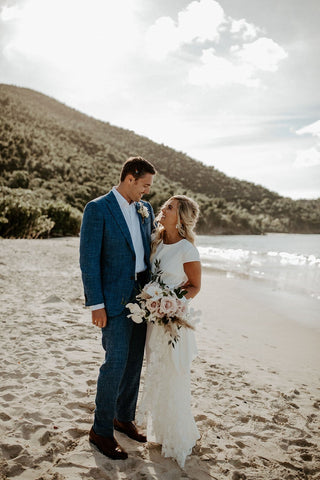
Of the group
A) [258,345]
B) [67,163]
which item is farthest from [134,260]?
[67,163]

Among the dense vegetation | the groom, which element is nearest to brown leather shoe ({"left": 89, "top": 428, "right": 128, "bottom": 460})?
the groom

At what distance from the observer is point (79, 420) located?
11.3 feet

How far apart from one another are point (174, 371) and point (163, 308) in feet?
2.20

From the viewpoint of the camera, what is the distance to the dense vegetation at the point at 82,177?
94.3 feet

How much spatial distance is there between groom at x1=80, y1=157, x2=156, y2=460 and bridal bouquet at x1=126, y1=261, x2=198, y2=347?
0.14m

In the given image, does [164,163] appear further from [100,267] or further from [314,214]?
[100,267]

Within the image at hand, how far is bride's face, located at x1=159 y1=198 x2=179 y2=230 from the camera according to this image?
3266mm

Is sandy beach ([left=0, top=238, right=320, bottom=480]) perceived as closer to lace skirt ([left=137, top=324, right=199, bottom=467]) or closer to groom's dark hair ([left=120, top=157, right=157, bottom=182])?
lace skirt ([left=137, top=324, right=199, bottom=467])

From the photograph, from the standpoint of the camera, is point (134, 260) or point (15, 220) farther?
point (15, 220)

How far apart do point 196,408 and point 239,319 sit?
455cm

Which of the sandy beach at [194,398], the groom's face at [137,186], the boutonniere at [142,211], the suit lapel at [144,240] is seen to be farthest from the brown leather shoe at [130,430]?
the groom's face at [137,186]

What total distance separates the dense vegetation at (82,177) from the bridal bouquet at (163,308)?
776 inches

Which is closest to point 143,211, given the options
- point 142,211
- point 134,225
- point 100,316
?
point 142,211

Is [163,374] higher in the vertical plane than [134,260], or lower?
lower
